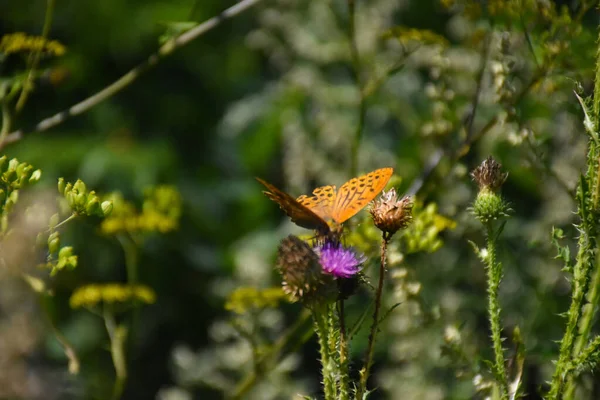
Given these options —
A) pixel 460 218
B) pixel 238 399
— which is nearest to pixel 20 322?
pixel 238 399

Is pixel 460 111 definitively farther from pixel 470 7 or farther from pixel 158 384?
Result: pixel 158 384

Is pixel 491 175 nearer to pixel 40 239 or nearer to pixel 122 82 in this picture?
pixel 40 239

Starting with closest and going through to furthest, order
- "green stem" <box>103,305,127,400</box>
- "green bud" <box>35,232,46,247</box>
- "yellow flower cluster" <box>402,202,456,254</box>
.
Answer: "green bud" <box>35,232,46,247</box> < "yellow flower cluster" <box>402,202,456,254</box> < "green stem" <box>103,305,127,400</box>

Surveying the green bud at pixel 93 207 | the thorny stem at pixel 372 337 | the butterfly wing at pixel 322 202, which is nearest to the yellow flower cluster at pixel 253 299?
the butterfly wing at pixel 322 202

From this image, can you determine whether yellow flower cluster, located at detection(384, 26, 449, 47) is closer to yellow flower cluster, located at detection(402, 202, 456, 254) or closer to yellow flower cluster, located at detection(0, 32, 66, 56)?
yellow flower cluster, located at detection(402, 202, 456, 254)

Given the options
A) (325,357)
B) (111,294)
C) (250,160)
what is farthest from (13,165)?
(250,160)

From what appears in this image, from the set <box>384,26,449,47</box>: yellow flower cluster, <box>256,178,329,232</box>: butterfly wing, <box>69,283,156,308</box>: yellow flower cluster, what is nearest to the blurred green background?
<box>384,26,449,47</box>: yellow flower cluster

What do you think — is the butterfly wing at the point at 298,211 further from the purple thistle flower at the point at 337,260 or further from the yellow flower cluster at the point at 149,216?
the yellow flower cluster at the point at 149,216
